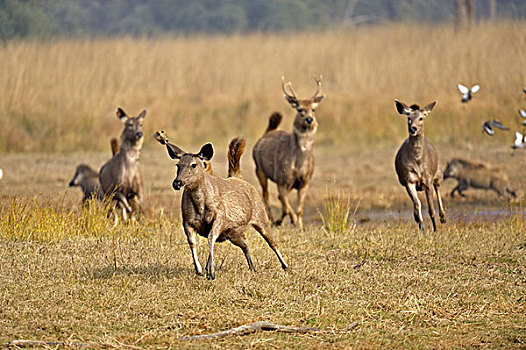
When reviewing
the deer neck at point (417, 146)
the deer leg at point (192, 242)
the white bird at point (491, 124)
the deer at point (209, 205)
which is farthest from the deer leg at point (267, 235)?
the white bird at point (491, 124)

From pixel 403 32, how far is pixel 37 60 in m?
11.4

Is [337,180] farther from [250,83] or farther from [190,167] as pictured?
[190,167]

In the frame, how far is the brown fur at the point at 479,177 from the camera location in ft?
45.1

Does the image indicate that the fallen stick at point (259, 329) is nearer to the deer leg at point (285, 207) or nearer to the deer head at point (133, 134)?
the deer leg at point (285, 207)

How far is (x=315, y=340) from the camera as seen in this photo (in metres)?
6.11

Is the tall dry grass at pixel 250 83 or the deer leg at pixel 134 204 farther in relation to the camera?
the tall dry grass at pixel 250 83

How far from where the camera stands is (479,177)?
1384 cm

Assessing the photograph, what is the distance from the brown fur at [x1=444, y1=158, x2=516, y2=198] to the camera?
1373 centimetres

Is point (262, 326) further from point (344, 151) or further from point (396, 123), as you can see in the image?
point (396, 123)

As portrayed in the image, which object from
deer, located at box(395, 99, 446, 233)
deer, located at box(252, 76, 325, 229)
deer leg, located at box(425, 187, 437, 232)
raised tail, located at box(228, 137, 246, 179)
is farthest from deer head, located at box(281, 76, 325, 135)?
raised tail, located at box(228, 137, 246, 179)

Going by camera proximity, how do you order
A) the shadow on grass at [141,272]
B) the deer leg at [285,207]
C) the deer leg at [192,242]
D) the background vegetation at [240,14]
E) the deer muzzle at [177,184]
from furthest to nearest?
the background vegetation at [240,14] → the deer leg at [285,207] → the shadow on grass at [141,272] → the deer leg at [192,242] → the deer muzzle at [177,184]

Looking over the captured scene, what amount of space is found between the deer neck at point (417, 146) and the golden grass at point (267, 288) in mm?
1056

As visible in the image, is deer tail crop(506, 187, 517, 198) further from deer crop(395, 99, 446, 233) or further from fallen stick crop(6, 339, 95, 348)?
fallen stick crop(6, 339, 95, 348)

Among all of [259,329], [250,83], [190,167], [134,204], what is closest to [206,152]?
[190,167]
